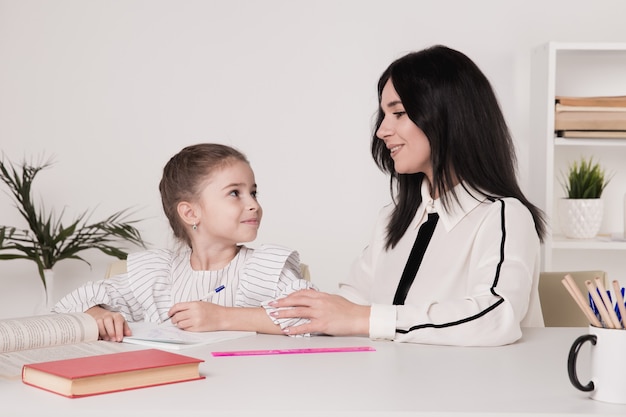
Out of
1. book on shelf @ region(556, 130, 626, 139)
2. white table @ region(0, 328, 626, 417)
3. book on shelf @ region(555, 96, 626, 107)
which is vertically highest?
book on shelf @ region(555, 96, 626, 107)

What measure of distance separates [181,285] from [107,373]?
2.74ft

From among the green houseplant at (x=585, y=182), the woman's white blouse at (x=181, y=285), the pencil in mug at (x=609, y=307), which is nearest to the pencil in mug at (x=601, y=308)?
the pencil in mug at (x=609, y=307)

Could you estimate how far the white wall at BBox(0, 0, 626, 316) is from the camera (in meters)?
3.69

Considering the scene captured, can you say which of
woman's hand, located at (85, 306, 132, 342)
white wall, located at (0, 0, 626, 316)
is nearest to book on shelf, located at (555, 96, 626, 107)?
white wall, located at (0, 0, 626, 316)

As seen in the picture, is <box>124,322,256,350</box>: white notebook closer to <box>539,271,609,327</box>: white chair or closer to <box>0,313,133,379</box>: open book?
<box>0,313,133,379</box>: open book

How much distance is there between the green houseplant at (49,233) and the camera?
3.38m

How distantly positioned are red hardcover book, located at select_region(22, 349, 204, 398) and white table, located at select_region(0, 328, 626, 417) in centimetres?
2

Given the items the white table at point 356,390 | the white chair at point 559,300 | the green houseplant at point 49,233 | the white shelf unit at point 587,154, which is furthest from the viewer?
the white shelf unit at point 587,154

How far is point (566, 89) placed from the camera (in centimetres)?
367

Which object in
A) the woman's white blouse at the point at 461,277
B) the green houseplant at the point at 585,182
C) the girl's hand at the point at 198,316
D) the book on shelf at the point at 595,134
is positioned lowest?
the girl's hand at the point at 198,316

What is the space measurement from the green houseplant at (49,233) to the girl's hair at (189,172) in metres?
1.18

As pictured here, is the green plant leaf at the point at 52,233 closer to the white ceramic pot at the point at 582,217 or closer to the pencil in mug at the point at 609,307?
the white ceramic pot at the point at 582,217

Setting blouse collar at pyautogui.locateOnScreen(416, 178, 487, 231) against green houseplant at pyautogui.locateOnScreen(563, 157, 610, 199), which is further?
green houseplant at pyautogui.locateOnScreen(563, 157, 610, 199)

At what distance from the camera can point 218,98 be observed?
12.2ft
